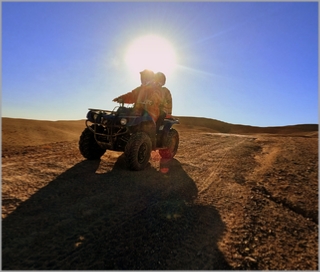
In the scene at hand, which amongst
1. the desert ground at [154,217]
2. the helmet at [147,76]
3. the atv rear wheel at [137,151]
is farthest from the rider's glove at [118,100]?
the desert ground at [154,217]

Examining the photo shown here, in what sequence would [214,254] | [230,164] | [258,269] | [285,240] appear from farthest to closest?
[230,164], [285,240], [214,254], [258,269]

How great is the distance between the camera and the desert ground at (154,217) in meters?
2.78

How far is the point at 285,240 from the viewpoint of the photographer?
3232mm

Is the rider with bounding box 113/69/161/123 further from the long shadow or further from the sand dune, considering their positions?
the sand dune

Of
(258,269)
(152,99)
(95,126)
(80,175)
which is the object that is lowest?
(258,269)

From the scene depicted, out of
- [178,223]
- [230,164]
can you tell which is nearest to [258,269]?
[178,223]

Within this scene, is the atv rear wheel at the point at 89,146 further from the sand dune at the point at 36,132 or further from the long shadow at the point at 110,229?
the sand dune at the point at 36,132

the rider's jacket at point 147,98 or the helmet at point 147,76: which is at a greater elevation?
the helmet at point 147,76

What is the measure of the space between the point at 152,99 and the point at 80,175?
304 cm

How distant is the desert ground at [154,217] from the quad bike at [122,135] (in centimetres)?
39

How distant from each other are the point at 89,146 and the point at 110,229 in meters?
3.78

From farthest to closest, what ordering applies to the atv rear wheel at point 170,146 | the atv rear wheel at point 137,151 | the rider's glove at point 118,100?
the atv rear wheel at point 170,146, the rider's glove at point 118,100, the atv rear wheel at point 137,151

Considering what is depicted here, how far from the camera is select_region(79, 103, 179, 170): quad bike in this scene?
19.6 ft

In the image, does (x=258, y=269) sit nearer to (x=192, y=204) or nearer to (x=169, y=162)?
(x=192, y=204)
